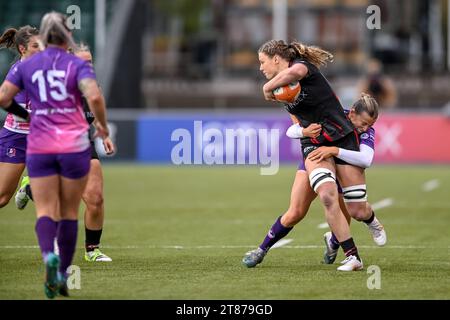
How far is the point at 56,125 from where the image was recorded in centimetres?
820

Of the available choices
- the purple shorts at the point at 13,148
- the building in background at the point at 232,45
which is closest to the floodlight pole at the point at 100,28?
the building in background at the point at 232,45

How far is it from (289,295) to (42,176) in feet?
6.93

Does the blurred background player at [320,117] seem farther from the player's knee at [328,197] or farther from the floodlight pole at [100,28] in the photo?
the floodlight pole at [100,28]

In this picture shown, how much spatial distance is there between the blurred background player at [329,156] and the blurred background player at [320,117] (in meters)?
0.09

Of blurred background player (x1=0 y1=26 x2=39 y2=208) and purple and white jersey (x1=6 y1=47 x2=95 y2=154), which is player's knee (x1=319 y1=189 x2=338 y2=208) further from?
blurred background player (x1=0 y1=26 x2=39 y2=208)

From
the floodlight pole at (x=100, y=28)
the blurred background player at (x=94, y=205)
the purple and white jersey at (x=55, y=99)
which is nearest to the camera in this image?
the purple and white jersey at (x=55, y=99)

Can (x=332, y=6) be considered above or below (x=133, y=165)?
above

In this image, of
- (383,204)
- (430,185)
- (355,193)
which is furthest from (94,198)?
(430,185)

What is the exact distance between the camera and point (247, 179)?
2284cm

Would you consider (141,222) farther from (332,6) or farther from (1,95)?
(332,6)

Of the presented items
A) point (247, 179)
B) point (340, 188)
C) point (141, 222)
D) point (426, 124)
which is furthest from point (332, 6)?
point (340, 188)

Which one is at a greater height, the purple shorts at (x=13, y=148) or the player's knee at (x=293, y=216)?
the purple shorts at (x=13, y=148)

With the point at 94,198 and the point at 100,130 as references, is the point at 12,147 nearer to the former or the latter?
the point at 94,198

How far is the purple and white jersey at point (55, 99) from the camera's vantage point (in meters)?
8.16
